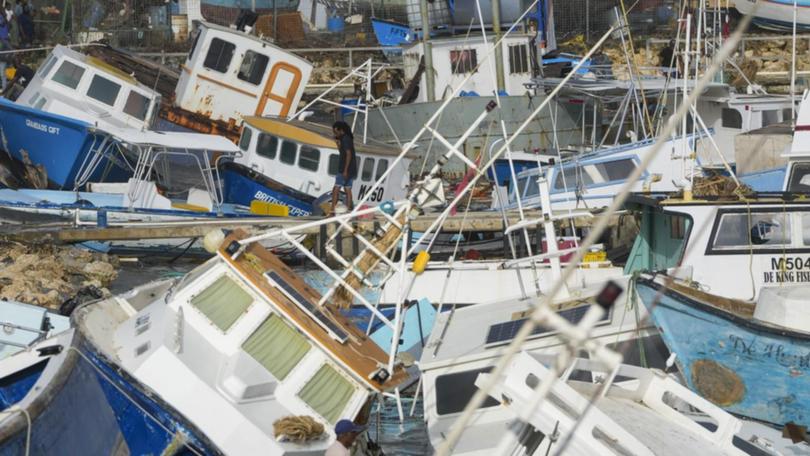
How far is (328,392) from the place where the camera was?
9656 mm

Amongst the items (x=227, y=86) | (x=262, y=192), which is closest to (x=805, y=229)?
(x=262, y=192)

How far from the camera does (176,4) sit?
35.4 m

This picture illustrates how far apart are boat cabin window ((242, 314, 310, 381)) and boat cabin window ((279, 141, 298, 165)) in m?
12.2

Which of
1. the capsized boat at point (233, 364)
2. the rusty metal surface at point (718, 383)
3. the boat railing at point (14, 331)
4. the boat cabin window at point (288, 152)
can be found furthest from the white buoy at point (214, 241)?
the boat cabin window at point (288, 152)

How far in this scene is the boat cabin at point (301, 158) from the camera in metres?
21.8

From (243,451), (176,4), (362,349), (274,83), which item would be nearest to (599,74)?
(274,83)

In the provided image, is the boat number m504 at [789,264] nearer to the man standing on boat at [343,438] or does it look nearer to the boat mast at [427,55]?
the man standing on boat at [343,438]

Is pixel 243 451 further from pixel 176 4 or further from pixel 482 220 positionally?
pixel 176 4

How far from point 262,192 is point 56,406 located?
12.3 metres

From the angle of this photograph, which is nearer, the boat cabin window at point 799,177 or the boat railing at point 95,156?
the boat cabin window at point 799,177

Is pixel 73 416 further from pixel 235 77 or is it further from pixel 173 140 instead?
pixel 235 77

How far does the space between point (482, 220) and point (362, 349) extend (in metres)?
7.49

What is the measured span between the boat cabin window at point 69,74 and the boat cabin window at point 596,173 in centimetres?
936

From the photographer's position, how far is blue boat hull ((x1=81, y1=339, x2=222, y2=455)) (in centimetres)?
872
